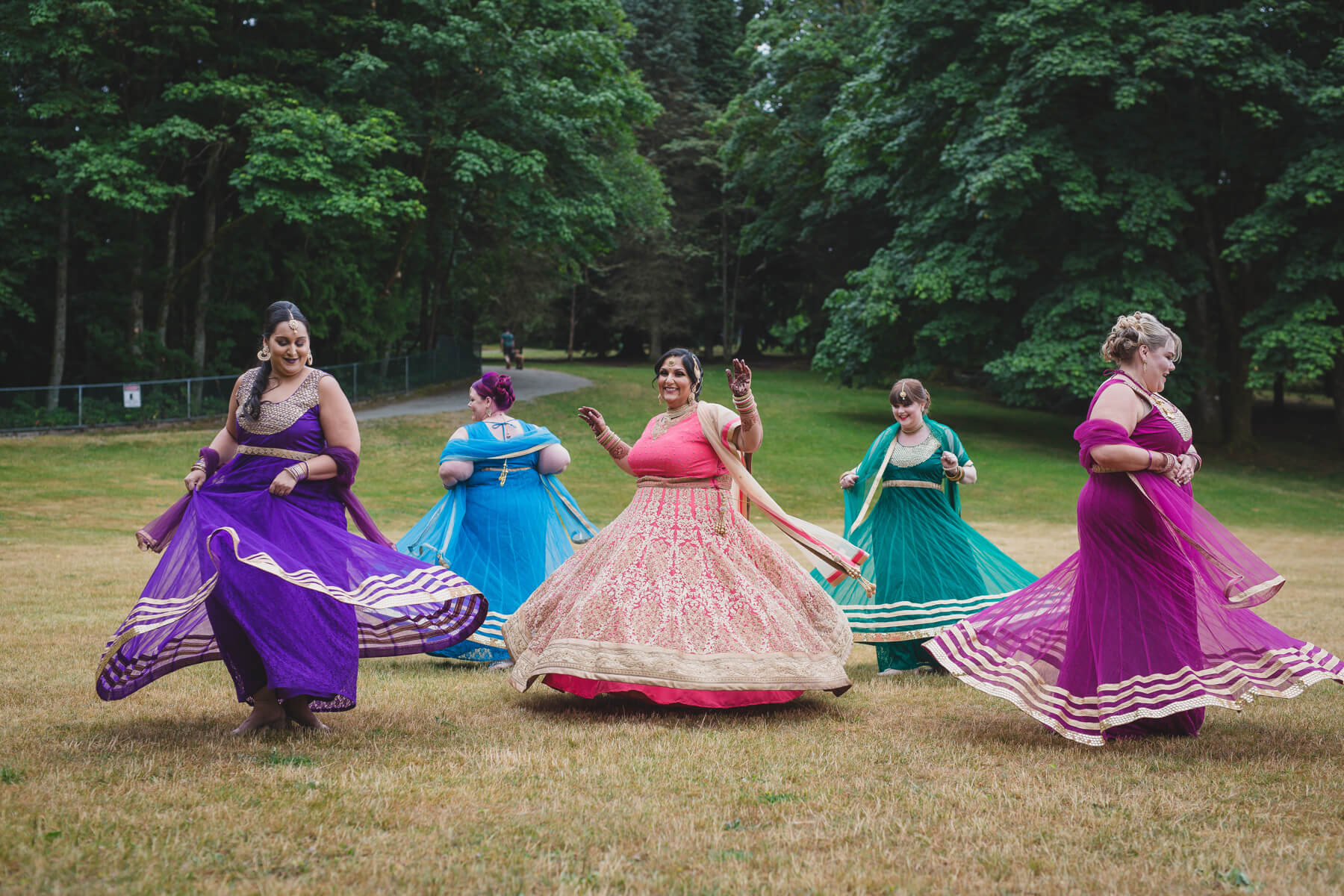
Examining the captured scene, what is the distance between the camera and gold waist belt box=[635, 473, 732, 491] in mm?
6293

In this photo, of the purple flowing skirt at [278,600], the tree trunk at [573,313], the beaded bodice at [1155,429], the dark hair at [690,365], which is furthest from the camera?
the tree trunk at [573,313]

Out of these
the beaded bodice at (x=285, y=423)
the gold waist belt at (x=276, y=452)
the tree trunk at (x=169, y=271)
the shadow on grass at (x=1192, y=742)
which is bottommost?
the shadow on grass at (x=1192, y=742)

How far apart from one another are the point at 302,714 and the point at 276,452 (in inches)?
50.8

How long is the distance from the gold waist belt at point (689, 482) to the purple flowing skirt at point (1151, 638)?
159 centimetres

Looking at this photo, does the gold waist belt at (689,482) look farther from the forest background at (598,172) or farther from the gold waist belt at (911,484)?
the forest background at (598,172)

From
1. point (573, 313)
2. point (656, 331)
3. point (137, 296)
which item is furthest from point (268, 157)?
point (573, 313)

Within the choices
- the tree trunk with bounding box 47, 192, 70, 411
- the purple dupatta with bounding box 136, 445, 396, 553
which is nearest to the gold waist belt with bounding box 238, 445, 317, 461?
the purple dupatta with bounding box 136, 445, 396, 553

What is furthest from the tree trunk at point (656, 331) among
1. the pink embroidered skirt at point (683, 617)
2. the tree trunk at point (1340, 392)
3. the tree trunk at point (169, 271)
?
the pink embroidered skirt at point (683, 617)

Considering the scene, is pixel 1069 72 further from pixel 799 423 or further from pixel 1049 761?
pixel 1049 761

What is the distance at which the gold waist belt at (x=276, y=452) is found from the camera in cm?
525

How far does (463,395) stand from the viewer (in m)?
32.7

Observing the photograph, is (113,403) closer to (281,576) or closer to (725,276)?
(281,576)

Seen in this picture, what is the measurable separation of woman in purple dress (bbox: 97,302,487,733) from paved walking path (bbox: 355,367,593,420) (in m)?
18.3

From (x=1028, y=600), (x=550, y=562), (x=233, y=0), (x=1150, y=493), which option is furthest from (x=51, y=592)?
(x=233, y=0)
